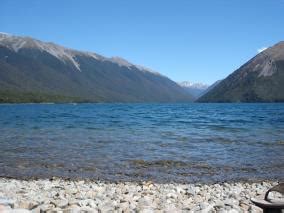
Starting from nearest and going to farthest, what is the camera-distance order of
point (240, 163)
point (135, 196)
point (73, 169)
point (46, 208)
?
1. point (46, 208)
2. point (135, 196)
3. point (73, 169)
4. point (240, 163)

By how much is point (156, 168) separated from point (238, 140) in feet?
56.3

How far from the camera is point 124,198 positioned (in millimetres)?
13477

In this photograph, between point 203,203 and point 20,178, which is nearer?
point 203,203

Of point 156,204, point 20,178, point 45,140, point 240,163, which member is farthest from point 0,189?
point 45,140

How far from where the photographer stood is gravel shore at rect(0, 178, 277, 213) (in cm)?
1170

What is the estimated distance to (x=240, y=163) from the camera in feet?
80.5

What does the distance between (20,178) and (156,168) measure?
7.62 metres

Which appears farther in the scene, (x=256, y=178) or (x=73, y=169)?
(x=73, y=169)

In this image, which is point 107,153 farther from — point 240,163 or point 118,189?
point 118,189

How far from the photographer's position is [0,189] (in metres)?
15.7

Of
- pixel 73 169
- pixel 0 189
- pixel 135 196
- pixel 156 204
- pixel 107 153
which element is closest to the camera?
pixel 156 204

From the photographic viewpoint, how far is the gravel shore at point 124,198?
1170 cm

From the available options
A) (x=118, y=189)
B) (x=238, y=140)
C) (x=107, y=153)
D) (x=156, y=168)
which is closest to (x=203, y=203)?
(x=118, y=189)

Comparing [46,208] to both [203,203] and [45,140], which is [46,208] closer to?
[203,203]
